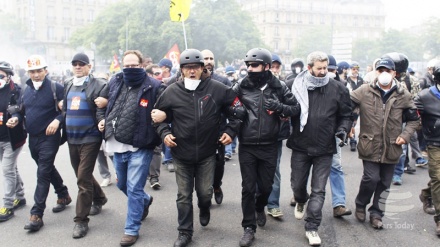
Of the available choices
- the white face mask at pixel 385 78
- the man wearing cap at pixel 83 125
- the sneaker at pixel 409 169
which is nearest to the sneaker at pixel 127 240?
the man wearing cap at pixel 83 125

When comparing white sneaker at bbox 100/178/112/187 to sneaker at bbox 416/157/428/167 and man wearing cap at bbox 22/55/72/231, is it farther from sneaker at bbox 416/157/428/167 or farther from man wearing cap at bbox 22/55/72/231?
sneaker at bbox 416/157/428/167

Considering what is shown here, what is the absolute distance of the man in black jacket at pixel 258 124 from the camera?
4.65 metres

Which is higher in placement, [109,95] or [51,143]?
[109,95]

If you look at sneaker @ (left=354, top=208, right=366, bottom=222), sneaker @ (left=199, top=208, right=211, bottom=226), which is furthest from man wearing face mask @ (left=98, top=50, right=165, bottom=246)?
sneaker @ (left=354, top=208, right=366, bottom=222)

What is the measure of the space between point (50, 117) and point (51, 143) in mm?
340

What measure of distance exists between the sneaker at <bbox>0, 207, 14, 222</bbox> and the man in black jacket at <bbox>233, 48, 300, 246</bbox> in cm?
315

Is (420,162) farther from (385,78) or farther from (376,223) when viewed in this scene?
(385,78)

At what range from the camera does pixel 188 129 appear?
4.51m

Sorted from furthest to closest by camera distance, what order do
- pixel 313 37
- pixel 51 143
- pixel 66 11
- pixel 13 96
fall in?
pixel 66 11
pixel 313 37
pixel 13 96
pixel 51 143

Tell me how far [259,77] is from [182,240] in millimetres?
1957

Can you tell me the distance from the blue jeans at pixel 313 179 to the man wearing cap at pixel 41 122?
2.97 m

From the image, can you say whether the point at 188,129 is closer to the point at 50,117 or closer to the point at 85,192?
the point at 85,192

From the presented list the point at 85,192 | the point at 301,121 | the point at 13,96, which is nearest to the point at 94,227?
the point at 85,192

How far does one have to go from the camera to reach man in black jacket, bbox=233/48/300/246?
4648 mm
